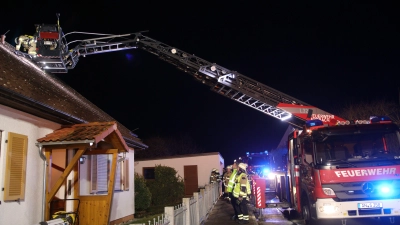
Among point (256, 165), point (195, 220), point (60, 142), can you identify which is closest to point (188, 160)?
point (256, 165)

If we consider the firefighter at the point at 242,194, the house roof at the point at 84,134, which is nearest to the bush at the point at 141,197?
the firefighter at the point at 242,194

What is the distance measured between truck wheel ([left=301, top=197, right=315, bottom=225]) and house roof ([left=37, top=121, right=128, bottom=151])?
4.93 meters

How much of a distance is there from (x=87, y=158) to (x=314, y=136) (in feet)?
20.8

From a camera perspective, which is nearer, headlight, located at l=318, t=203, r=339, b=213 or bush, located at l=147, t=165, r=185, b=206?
headlight, located at l=318, t=203, r=339, b=213

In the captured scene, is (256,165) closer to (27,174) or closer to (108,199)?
(108,199)

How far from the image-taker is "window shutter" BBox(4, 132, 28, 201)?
6766 mm

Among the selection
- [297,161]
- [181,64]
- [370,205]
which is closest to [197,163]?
[181,64]

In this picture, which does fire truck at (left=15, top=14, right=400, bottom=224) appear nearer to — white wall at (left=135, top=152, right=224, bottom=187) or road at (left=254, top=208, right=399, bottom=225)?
road at (left=254, top=208, right=399, bottom=225)

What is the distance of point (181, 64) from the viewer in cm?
1480

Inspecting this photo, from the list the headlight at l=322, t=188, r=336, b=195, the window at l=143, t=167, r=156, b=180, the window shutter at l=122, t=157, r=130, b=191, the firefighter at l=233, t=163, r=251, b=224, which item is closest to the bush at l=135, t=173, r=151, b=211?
the window shutter at l=122, t=157, r=130, b=191

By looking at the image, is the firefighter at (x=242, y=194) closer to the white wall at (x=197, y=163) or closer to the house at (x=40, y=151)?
the house at (x=40, y=151)

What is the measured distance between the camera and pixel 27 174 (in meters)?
7.45

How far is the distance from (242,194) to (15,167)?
600 centimetres

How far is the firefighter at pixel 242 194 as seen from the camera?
34.6 feet
